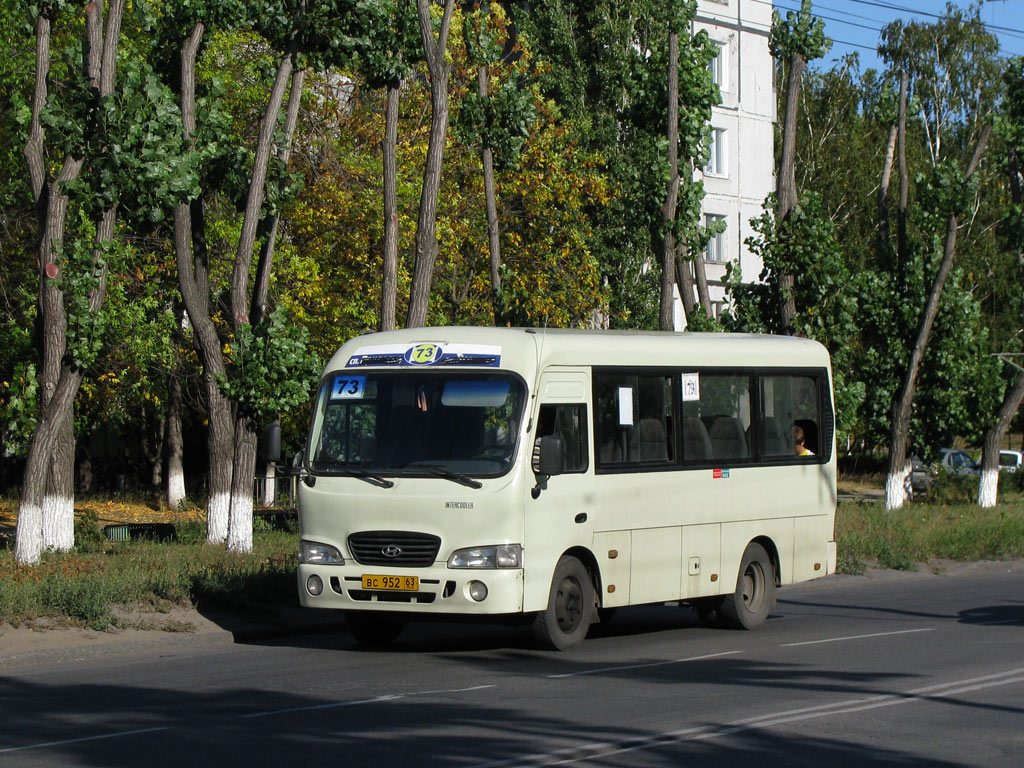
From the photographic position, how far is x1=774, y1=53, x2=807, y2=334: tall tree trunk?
3070 centimetres

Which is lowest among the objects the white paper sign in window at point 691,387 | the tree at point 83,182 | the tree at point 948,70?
the white paper sign in window at point 691,387

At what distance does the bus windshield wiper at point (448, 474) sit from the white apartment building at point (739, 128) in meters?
45.6

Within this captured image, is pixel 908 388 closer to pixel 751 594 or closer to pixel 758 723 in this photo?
pixel 751 594

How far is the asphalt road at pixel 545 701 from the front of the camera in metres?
8.50

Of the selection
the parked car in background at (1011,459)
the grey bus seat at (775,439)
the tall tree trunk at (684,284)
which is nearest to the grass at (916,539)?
the tall tree trunk at (684,284)

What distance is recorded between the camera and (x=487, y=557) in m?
12.9

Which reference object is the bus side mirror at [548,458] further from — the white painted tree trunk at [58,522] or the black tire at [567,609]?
the white painted tree trunk at [58,522]

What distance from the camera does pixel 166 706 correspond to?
10.4 meters

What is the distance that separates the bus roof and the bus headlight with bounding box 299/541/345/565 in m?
1.72

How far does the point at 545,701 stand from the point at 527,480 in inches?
116

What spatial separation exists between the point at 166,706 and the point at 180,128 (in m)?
10.5

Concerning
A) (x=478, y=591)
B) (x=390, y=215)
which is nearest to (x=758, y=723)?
(x=478, y=591)

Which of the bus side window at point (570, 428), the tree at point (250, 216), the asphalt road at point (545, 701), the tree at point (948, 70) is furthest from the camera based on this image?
the tree at point (948, 70)

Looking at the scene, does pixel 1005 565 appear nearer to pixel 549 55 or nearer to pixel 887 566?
pixel 887 566
